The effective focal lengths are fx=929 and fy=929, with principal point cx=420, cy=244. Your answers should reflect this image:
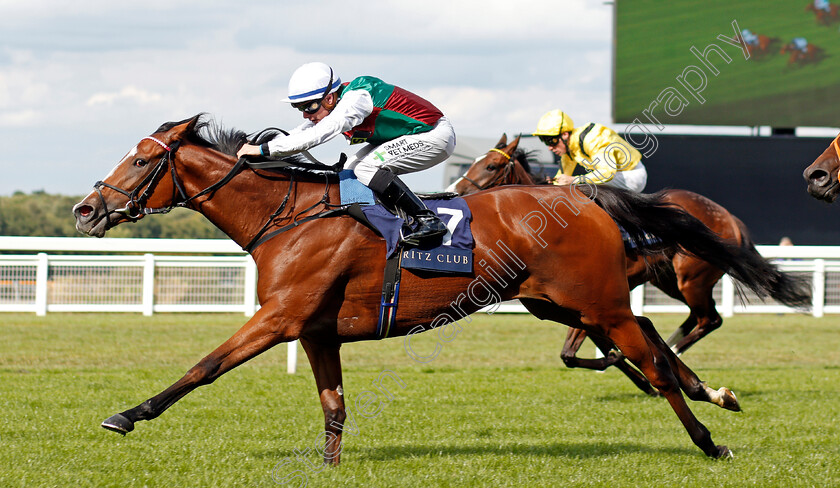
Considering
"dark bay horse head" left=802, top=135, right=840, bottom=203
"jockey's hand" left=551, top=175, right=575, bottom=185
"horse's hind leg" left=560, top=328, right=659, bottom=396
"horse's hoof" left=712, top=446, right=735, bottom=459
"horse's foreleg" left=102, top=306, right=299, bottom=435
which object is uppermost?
"jockey's hand" left=551, top=175, right=575, bottom=185

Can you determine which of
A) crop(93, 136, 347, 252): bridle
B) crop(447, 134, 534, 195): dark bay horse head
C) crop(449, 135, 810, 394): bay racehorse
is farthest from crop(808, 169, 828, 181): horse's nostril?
crop(447, 134, 534, 195): dark bay horse head

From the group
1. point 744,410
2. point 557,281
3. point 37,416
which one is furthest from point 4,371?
→ point 744,410

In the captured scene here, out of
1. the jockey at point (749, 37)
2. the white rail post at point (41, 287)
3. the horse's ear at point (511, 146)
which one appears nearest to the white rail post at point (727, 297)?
the jockey at point (749, 37)

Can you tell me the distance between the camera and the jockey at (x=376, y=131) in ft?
15.0

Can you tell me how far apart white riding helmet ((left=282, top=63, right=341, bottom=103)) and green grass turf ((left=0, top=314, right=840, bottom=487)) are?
1.84m

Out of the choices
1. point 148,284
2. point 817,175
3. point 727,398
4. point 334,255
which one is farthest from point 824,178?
point 148,284

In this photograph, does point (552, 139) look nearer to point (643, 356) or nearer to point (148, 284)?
point (643, 356)

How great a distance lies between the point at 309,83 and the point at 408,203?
79cm

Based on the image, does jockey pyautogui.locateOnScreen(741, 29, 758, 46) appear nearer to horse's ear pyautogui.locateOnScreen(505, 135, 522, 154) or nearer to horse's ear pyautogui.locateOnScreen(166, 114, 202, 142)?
horse's ear pyautogui.locateOnScreen(505, 135, 522, 154)

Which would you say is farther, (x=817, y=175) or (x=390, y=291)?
(x=390, y=291)

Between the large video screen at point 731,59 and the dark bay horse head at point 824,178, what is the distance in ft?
38.8

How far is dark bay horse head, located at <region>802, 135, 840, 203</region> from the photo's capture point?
438 centimetres

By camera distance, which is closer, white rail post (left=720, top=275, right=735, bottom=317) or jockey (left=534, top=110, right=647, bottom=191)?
jockey (left=534, top=110, right=647, bottom=191)

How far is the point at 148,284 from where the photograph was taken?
39.6 ft
